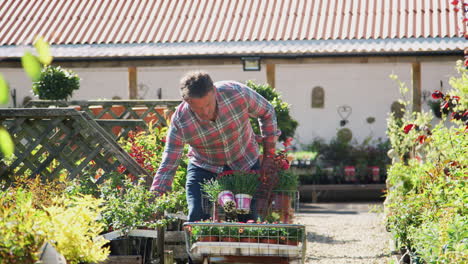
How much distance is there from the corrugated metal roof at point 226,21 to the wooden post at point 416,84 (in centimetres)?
60

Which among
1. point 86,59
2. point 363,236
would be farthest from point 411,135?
point 86,59

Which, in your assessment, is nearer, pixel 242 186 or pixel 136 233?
pixel 242 186

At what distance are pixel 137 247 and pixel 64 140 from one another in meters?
1.42

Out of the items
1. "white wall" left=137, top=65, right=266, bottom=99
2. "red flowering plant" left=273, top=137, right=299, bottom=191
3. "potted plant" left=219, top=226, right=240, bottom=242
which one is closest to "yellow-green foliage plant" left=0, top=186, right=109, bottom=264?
"potted plant" left=219, top=226, right=240, bottom=242

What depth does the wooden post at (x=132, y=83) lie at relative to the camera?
612 inches

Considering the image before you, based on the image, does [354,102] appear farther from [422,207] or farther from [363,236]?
[422,207]

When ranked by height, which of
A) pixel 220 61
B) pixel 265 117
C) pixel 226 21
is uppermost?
pixel 226 21

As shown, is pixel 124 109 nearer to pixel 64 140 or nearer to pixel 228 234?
pixel 64 140

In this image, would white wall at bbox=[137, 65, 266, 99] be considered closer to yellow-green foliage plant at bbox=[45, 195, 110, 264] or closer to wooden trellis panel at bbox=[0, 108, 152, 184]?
wooden trellis panel at bbox=[0, 108, 152, 184]

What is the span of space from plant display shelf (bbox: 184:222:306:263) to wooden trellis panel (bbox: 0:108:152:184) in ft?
6.61

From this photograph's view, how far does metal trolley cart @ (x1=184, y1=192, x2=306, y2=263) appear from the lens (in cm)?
363

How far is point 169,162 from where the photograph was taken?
4664mm

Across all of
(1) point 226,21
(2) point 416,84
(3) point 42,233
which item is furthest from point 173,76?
(3) point 42,233

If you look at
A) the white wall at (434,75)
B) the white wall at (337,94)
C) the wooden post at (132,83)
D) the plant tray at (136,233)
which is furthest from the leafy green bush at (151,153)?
the white wall at (434,75)
